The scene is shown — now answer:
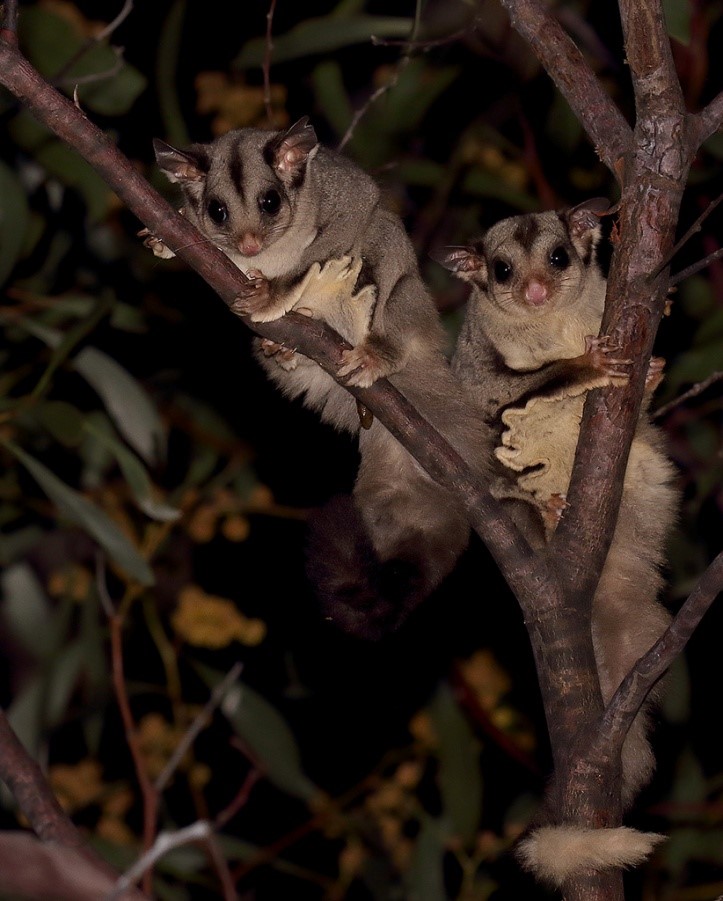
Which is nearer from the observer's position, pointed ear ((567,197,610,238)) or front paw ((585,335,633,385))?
front paw ((585,335,633,385))

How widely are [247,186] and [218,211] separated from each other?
94 millimetres

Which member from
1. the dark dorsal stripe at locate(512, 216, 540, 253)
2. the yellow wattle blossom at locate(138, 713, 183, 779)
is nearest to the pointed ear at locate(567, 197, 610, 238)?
the dark dorsal stripe at locate(512, 216, 540, 253)

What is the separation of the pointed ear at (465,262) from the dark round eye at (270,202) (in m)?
0.58

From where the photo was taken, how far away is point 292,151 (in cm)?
316

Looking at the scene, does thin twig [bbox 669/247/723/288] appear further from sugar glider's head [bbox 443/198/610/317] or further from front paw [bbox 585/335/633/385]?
sugar glider's head [bbox 443/198/610/317]

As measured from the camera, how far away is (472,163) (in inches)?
206

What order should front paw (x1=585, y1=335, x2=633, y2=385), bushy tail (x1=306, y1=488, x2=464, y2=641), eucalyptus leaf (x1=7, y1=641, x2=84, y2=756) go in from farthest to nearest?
eucalyptus leaf (x1=7, y1=641, x2=84, y2=756)
bushy tail (x1=306, y1=488, x2=464, y2=641)
front paw (x1=585, y1=335, x2=633, y2=385)

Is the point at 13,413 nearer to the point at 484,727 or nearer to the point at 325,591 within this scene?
the point at 325,591

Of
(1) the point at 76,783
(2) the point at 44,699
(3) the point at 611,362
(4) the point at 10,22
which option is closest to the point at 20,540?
(2) the point at 44,699

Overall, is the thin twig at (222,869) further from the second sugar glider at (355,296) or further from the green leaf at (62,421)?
the green leaf at (62,421)

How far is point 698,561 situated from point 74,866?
3.70 m

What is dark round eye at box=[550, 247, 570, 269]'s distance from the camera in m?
3.36

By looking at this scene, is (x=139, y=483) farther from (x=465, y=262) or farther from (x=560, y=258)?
(x=560, y=258)

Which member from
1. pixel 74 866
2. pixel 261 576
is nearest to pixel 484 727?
pixel 261 576
